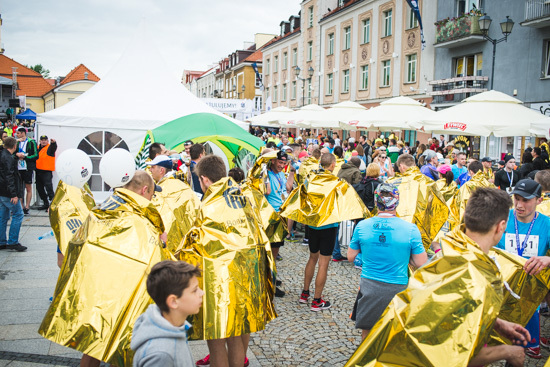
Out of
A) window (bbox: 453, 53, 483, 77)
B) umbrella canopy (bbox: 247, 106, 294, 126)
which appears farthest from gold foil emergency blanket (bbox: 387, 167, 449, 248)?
window (bbox: 453, 53, 483, 77)

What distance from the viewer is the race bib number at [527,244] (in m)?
4.03

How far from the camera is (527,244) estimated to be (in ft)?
13.3

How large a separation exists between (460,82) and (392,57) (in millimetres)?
6570

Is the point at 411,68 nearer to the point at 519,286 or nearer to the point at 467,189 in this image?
the point at 467,189

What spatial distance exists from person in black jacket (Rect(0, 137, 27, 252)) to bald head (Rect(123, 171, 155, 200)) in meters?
4.89

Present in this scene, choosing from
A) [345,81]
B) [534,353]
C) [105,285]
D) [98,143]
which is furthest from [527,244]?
[345,81]

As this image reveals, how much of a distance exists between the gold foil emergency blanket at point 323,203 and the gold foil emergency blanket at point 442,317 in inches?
126

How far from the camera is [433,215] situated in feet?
22.2

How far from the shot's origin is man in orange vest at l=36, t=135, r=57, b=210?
36.7ft

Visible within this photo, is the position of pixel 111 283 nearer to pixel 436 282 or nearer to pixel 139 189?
pixel 139 189

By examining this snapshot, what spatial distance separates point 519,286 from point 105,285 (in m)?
3.02

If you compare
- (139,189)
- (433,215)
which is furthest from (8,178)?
(433,215)

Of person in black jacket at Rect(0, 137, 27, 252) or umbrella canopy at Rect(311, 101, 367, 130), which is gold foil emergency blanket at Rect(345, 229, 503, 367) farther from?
umbrella canopy at Rect(311, 101, 367, 130)

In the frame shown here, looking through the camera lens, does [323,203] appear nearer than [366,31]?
Yes
